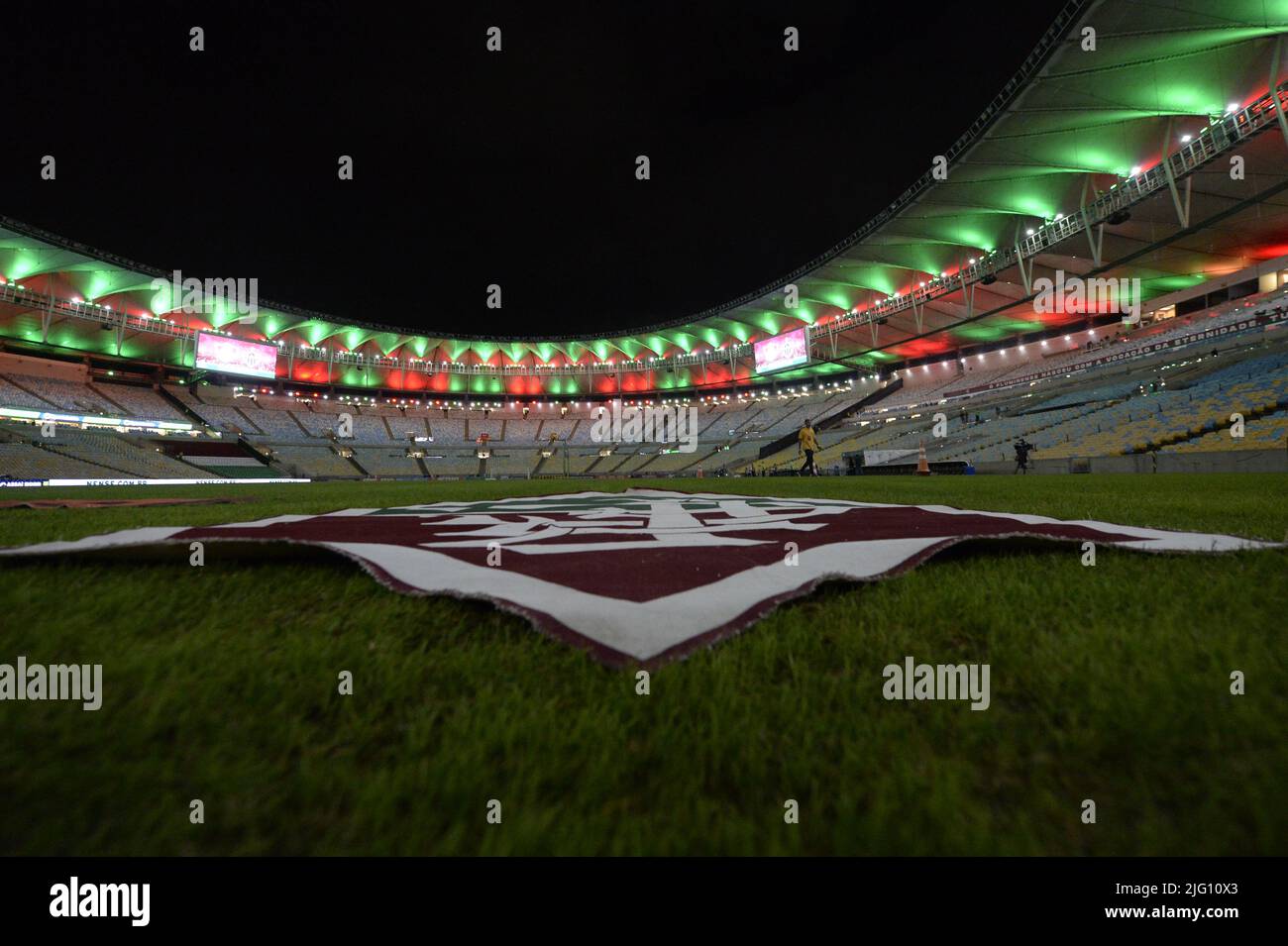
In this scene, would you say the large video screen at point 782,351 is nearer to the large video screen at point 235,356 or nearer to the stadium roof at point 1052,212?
the stadium roof at point 1052,212

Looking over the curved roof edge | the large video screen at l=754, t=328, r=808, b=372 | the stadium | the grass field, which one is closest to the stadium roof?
the curved roof edge

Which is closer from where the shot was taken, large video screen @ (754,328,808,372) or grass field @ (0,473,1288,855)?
grass field @ (0,473,1288,855)

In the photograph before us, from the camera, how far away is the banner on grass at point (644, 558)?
110 centimetres

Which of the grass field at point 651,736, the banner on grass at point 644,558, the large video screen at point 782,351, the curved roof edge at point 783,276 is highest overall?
the curved roof edge at point 783,276

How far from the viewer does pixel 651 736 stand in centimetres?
74

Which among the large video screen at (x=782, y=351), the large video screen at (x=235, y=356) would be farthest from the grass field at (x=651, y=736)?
the large video screen at (x=235, y=356)

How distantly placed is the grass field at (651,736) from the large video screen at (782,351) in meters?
35.8

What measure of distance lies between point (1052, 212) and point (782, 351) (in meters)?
16.5

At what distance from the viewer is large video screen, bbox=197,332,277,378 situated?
1275 inches

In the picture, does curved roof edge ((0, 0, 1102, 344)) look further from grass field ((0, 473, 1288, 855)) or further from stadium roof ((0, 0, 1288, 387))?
grass field ((0, 473, 1288, 855))

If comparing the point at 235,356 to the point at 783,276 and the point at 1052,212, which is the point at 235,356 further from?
the point at 1052,212

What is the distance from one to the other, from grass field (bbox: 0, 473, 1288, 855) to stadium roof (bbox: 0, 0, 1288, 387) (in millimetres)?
20811

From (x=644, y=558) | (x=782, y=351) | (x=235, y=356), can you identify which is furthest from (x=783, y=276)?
(x=235, y=356)
